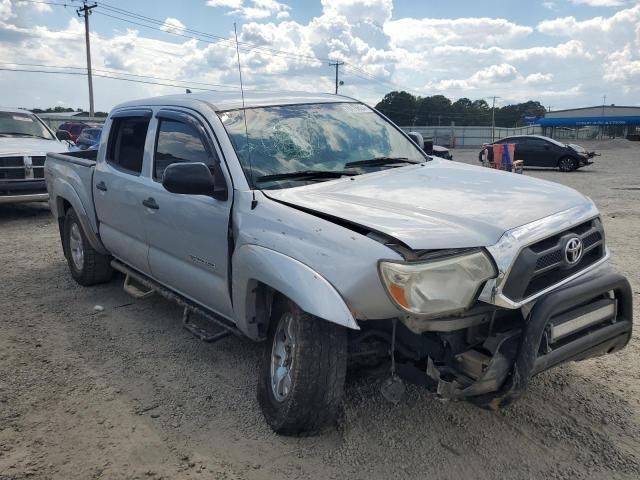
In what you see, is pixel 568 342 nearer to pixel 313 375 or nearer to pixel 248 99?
pixel 313 375

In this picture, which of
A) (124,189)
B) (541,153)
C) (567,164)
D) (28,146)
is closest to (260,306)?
(124,189)

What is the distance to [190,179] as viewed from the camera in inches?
127

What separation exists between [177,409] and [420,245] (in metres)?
1.92

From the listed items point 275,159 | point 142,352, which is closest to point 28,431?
point 142,352

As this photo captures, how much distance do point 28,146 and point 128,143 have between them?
21.6 feet

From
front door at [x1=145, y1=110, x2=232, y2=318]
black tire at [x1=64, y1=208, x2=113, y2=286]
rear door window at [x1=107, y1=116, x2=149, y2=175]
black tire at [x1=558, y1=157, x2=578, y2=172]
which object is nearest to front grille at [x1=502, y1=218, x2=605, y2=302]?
front door at [x1=145, y1=110, x2=232, y2=318]

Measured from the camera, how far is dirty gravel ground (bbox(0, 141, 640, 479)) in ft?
9.48

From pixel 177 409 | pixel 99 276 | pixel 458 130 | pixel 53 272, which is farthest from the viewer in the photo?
pixel 458 130

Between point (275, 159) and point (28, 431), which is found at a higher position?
point (275, 159)

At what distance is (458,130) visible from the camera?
54.7m

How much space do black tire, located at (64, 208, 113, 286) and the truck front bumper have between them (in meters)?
4.24

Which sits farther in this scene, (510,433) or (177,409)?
(177,409)

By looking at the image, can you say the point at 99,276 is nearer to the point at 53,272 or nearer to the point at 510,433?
the point at 53,272

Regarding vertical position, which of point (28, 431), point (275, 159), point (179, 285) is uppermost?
point (275, 159)
